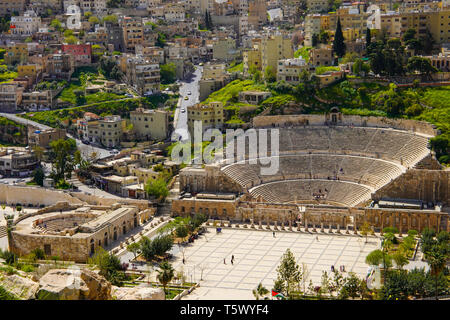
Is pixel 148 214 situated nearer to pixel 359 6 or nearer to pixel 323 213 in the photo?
pixel 323 213

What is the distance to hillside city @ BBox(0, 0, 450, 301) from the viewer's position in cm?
4822

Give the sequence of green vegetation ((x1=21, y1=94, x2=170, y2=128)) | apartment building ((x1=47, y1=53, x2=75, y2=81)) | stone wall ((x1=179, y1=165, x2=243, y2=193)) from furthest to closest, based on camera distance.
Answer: apartment building ((x1=47, y1=53, x2=75, y2=81)), green vegetation ((x1=21, y1=94, x2=170, y2=128)), stone wall ((x1=179, y1=165, x2=243, y2=193))

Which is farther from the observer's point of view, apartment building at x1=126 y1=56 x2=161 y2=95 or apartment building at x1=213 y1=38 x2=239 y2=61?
apartment building at x1=213 y1=38 x2=239 y2=61

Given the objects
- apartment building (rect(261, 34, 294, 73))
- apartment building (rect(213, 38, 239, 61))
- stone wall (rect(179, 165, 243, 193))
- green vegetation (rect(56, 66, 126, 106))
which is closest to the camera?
stone wall (rect(179, 165, 243, 193))

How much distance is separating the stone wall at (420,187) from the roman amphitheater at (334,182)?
86mm

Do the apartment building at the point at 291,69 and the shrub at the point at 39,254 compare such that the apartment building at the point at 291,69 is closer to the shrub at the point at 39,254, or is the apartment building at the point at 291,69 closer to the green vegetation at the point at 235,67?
the green vegetation at the point at 235,67

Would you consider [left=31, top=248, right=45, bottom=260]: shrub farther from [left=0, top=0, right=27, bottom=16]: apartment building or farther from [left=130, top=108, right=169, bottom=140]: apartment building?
[left=0, top=0, right=27, bottom=16]: apartment building

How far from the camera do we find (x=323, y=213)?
204 ft

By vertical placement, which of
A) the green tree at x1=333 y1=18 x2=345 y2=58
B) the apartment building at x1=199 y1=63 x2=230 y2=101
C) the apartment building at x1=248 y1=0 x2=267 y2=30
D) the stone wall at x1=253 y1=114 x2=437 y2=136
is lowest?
the stone wall at x1=253 y1=114 x2=437 y2=136

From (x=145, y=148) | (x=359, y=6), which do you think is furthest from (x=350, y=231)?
(x=359, y=6)

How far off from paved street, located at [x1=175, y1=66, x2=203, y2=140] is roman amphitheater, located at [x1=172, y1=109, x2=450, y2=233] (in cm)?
1256

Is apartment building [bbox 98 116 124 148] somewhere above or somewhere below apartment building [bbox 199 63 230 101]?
below

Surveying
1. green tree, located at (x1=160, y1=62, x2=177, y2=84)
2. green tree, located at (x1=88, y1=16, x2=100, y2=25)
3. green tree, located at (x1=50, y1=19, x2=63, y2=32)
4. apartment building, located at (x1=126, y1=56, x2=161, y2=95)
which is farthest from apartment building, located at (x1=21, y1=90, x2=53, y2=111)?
green tree, located at (x1=88, y1=16, x2=100, y2=25)

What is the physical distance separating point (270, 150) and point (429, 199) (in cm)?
1763
